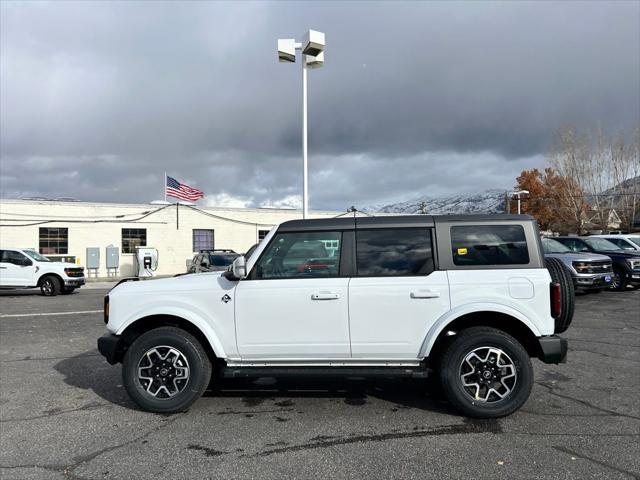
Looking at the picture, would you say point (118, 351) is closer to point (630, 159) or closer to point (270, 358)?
point (270, 358)

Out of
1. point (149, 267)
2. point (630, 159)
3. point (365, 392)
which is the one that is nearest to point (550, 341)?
point (365, 392)

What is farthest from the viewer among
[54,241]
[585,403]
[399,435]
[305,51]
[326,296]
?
[54,241]

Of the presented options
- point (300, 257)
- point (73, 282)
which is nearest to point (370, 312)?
point (300, 257)

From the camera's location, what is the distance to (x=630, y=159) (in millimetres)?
42656

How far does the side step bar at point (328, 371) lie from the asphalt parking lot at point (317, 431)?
1.25 feet

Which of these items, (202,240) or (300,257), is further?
(202,240)

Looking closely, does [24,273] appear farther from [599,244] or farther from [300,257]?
[599,244]

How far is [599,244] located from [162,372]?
16.1 meters

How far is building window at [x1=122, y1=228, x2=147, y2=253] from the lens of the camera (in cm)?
2706

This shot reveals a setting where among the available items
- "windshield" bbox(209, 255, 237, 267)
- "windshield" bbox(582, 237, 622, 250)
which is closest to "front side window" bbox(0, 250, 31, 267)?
"windshield" bbox(209, 255, 237, 267)

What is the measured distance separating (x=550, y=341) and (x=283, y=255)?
256 centimetres

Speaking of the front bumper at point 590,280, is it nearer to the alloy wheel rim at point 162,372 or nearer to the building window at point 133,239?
the alloy wheel rim at point 162,372

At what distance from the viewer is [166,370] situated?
4695mm

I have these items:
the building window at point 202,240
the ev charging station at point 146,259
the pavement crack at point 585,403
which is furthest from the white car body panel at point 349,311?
the building window at point 202,240
